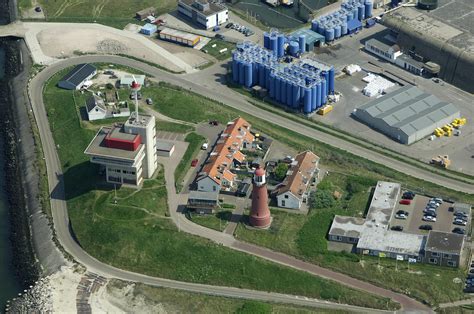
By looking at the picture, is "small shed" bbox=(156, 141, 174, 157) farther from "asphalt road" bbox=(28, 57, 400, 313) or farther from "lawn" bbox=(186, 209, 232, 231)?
"asphalt road" bbox=(28, 57, 400, 313)

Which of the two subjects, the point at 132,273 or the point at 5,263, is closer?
the point at 132,273

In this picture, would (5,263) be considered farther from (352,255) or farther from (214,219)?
(352,255)

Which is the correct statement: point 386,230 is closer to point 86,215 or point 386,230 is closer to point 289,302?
point 289,302

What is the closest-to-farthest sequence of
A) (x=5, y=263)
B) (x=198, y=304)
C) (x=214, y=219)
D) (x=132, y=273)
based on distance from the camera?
(x=198, y=304)
(x=132, y=273)
(x=5, y=263)
(x=214, y=219)

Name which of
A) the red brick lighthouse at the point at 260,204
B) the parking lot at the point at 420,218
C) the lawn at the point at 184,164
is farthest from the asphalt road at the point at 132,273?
the parking lot at the point at 420,218

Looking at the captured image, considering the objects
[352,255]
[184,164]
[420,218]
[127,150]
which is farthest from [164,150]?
[420,218]

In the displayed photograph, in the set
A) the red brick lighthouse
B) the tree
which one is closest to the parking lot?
the tree
